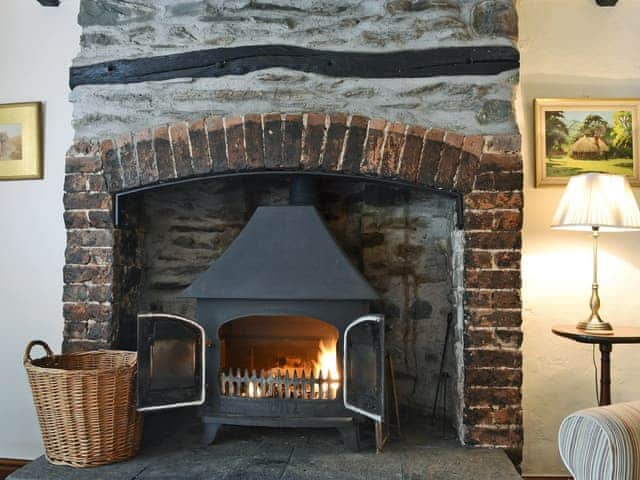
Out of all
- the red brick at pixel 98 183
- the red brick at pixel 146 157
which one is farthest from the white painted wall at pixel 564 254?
the red brick at pixel 98 183

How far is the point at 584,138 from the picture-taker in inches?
115

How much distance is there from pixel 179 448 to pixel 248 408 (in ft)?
1.09

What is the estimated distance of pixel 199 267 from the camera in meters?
3.12

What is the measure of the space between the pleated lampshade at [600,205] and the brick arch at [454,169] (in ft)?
0.75

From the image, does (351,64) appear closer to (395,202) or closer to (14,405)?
(395,202)

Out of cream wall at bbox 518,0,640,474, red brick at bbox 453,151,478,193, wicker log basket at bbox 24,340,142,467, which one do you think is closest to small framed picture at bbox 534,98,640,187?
cream wall at bbox 518,0,640,474

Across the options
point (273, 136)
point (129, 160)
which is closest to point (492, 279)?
point (273, 136)

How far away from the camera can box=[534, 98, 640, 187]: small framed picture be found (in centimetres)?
292

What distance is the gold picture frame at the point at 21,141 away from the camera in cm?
314

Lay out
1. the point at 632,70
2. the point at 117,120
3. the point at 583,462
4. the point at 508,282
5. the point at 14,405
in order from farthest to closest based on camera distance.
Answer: the point at 14,405, the point at 632,70, the point at 117,120, the point at 508,282, the point at 583,462

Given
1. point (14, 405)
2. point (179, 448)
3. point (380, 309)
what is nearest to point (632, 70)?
point (380, 309)

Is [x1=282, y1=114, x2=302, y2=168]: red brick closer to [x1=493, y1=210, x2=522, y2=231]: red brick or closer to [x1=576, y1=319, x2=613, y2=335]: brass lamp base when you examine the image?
[x1=493, y1=210, x2=522, y2=231]: red brick

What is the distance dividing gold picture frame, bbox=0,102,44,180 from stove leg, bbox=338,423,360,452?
1991 millimetres

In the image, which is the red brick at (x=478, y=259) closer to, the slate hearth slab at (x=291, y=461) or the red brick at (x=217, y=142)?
the slate hearth slab at (x=291, y=461)
